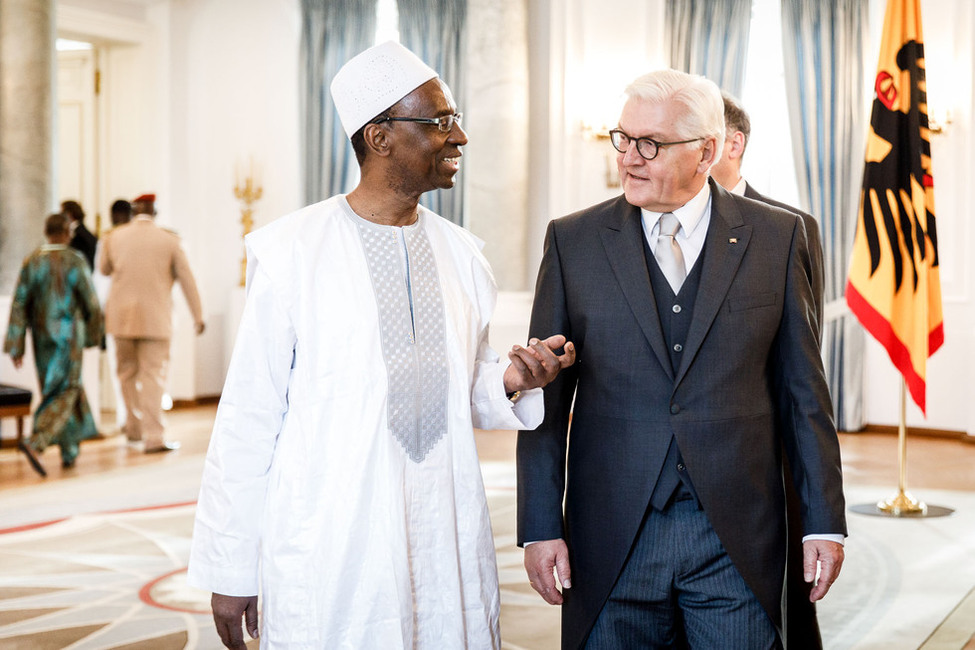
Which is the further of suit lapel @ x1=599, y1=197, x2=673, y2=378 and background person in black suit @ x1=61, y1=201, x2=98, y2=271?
background person in black suit @ x1=61, y1=201, x2=98, y2=271

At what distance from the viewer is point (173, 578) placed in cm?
514

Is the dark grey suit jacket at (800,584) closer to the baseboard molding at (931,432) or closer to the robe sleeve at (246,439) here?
the robe sleeve at (246,439)

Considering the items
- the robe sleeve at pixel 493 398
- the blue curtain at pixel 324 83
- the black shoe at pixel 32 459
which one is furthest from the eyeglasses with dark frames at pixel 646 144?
the blue curtain at pixel 324 83

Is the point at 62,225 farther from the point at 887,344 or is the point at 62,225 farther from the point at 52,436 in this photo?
the point at 887,344

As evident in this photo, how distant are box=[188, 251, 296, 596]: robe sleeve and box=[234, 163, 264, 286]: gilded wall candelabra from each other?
395 inches

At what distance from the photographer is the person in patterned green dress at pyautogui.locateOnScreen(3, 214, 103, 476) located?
804cm

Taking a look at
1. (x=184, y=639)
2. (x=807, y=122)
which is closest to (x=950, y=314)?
(x=807, y=122)

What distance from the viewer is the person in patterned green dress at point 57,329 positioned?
804 centimetres

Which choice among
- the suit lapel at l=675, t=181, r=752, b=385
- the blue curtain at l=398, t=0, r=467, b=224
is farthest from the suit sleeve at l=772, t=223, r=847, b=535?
the blue curtain at l=398, t=0, r=467, b=224

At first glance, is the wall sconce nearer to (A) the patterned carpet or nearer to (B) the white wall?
(B) the white wall

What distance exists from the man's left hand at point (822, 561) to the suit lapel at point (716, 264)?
46 cm

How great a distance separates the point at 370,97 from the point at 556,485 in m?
0.91

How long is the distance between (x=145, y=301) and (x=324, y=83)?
4.14 meters

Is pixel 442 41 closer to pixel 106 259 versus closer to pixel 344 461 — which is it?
pixel 106 259
